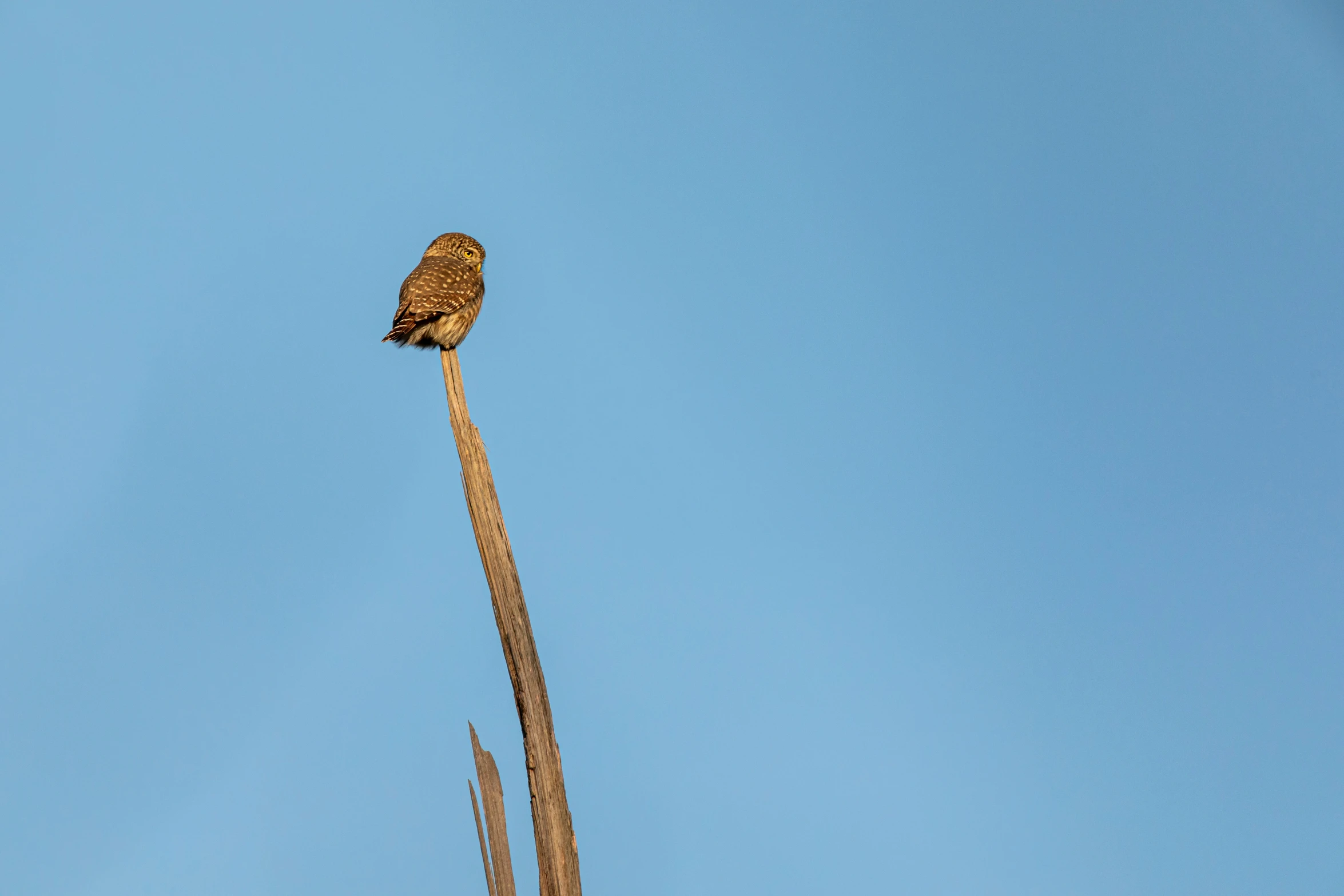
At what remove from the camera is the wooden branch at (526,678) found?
209 inches

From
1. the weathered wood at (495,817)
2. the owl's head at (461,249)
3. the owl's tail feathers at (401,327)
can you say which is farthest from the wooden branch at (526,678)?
the owl's head at (461,249)

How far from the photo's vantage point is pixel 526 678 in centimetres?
549

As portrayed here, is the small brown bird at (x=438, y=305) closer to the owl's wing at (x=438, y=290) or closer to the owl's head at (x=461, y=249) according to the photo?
the owl's wing at (x=438, y=290)

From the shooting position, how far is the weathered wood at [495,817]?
5133 mm

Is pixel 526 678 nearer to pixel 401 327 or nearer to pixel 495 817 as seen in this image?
pixel 495 817

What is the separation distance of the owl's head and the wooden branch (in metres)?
3.61

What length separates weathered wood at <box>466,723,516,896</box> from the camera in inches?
202

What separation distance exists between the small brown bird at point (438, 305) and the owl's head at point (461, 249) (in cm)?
51

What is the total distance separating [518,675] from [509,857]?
3.33 ft

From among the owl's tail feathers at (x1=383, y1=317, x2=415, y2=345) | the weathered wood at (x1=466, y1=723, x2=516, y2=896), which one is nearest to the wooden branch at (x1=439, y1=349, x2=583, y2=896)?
the weathered wood at (x1=466, y1=723, x2=516, y2=896)

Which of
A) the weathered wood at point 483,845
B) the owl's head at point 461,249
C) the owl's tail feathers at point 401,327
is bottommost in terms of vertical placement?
the weathered wood at point 483,845

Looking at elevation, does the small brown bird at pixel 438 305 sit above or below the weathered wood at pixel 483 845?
above

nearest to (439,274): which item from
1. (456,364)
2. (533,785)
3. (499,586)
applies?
(456,364)

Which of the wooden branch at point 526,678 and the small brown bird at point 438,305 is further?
the small brown bird at point 438,305
